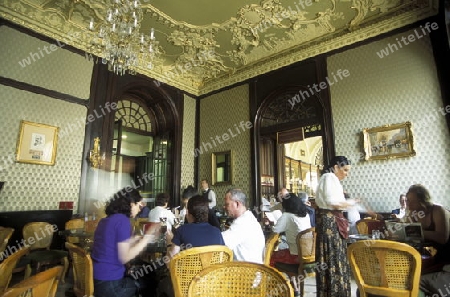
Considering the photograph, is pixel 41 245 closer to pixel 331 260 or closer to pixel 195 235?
pixel 195 235

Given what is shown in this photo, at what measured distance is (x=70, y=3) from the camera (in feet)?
16.4

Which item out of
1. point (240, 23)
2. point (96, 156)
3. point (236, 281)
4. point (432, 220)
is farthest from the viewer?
point (96, 156)

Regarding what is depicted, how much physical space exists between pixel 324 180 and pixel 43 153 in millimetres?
5049

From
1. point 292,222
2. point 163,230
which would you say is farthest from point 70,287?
point 292,222

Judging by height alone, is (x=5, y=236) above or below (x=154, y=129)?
below

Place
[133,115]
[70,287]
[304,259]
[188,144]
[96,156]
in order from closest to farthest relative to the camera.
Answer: [304,259]
[70,287]
[96,156]
[133,115]
[188,144]

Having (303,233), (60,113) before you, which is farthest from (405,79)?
(60,113)

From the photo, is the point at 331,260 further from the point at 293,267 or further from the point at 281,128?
the point at 281,128

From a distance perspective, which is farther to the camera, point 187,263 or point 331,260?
point 331,260

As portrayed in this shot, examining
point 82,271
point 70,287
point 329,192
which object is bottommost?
point 70,287

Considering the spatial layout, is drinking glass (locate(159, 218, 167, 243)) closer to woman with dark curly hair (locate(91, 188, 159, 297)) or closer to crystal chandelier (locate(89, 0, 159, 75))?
woman with dark curly hair (locate(91, 188, 159, 297))

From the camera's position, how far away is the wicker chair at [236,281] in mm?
1171

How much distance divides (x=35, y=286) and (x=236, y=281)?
0.80 metres

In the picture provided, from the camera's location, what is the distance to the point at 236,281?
1.24 meters
